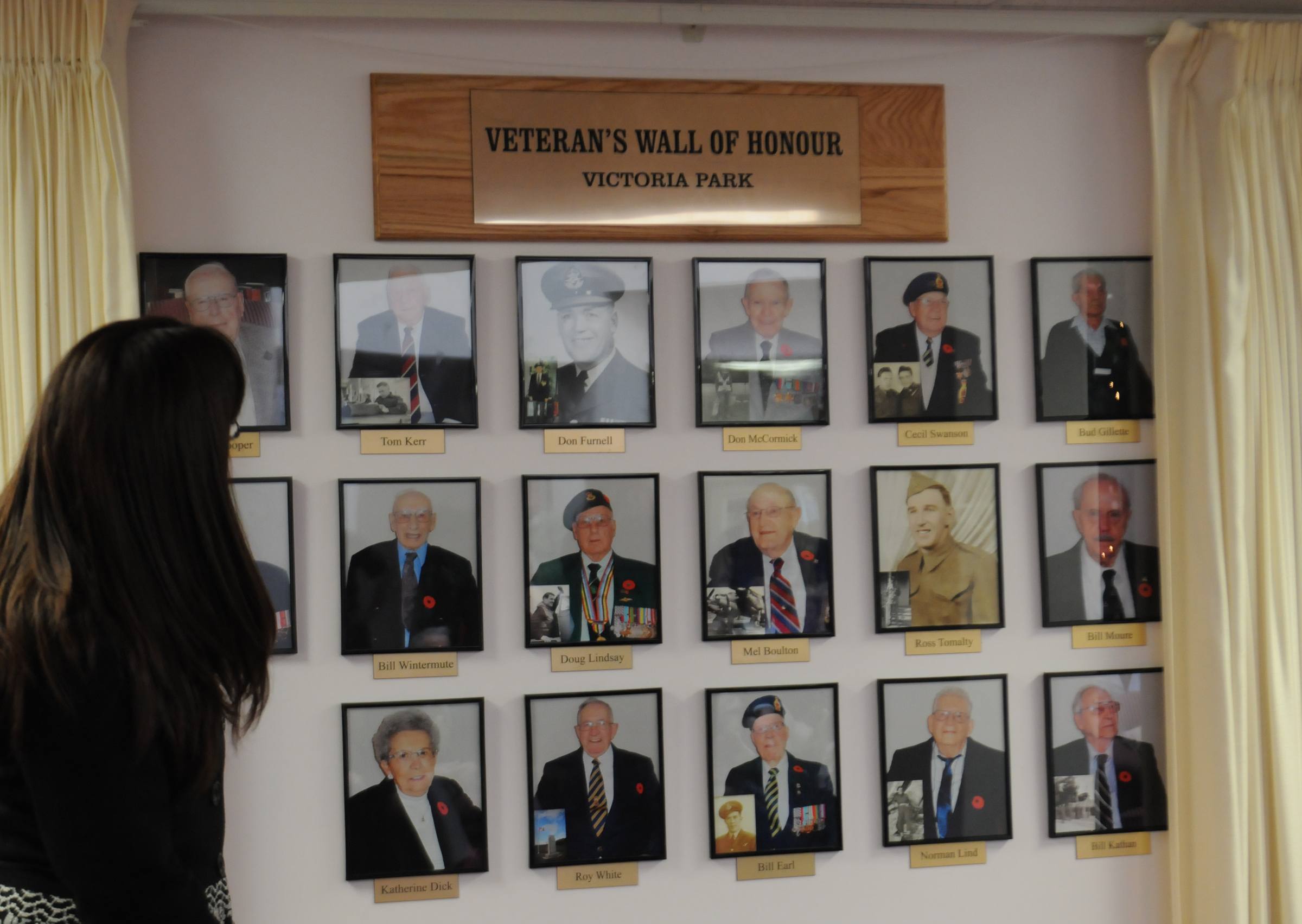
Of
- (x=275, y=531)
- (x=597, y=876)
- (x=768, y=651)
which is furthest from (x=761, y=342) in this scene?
(x=597, y=876)

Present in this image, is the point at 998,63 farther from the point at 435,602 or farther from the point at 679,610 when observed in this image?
the point at 435,602

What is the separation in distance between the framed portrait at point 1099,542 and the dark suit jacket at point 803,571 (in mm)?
517

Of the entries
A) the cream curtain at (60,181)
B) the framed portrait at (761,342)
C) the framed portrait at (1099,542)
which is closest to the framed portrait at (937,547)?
the framed portrait at (1099,542)

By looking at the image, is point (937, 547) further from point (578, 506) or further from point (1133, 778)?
point (578, 506)

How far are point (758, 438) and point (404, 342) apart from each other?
2.66 ft

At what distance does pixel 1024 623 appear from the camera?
249cm

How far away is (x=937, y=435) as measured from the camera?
8.08 ft

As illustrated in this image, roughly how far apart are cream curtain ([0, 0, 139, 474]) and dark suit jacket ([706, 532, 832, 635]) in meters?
1.34

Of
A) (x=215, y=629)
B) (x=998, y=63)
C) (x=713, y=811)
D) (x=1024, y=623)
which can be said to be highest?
(x=998, y=63)

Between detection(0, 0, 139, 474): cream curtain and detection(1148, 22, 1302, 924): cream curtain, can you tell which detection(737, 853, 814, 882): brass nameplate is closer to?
detection(1148, 22, 1302, 924): cream curtain

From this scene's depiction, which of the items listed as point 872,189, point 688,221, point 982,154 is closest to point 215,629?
point 688,221

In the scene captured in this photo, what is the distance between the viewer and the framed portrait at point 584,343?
7.73 feet

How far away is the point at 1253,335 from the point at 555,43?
5.62 ft

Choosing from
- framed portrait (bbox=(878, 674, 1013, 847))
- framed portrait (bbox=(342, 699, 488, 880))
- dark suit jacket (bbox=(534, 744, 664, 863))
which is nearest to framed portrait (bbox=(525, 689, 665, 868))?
dark suit jacket (bbox=(534, 744, 664, 863))
